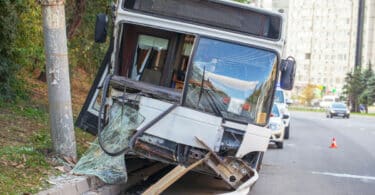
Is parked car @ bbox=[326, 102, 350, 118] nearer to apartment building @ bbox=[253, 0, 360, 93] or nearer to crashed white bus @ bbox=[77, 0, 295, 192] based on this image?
Answer: crashed white bus @ bbox=[77, 0, 295, 192]

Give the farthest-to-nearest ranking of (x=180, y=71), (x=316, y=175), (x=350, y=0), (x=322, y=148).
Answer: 1. (x=350, y=0)
2. (x=322, y=148)
3. (x=316, y=175)
4. (x=180, y=71)

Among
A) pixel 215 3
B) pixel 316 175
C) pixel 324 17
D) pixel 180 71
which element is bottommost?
pixel 316 175

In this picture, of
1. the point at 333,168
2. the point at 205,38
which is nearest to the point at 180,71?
the point at 205,38

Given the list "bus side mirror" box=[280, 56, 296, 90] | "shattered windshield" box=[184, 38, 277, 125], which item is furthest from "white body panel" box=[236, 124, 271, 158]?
"bus side mirror" box=[280, 56, 296, 90]

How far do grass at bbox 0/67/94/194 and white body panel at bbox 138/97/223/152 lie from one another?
1.62 metres

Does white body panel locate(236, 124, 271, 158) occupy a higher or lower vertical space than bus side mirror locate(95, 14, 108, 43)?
lower

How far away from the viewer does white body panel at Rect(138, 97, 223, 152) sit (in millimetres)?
9008

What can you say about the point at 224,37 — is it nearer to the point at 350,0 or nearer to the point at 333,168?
the point at 333,168

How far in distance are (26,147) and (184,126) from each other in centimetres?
275

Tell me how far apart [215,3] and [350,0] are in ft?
502

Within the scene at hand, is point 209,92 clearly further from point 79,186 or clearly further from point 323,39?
point 323,39

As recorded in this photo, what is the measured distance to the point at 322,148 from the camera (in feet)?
67.4

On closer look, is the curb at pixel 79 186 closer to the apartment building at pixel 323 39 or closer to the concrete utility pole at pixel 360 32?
the concrete utility pole at pixel 360 32

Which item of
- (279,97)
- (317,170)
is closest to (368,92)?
(279,97)
